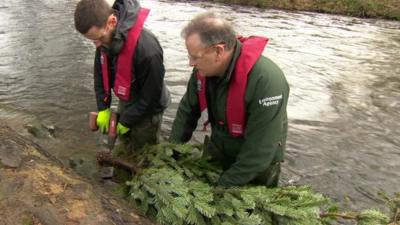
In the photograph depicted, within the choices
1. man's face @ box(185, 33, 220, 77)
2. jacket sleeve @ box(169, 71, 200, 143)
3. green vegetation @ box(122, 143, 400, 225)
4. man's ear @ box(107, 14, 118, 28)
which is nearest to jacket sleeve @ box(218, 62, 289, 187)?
green vegetation @ box(122, 143, 400, 225)

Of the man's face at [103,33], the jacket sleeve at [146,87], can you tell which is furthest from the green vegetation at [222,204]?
the man's face at [103,33]

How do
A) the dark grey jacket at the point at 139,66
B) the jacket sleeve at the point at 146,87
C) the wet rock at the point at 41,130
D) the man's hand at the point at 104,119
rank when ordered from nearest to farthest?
Answer: the dark grey jacket at the point at 139,66
the jacket sleeve at the point at 146,87
the man's hand at the point at 104,119
the wet rock at the point at 41,130

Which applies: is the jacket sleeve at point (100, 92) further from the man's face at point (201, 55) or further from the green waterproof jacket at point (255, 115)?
the man's face at point (201, 55)

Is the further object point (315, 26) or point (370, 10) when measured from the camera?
point (370, 10)

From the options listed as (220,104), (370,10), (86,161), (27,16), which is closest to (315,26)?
(370,10)

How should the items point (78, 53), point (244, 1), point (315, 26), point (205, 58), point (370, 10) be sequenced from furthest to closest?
point (244, 1)
point (370, 10)
point (315, 26)
point (78, 53)
point (205, 58)

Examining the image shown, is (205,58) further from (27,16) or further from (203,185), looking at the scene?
(27,16)

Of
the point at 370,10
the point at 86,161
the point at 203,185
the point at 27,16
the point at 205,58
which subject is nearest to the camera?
the point at 205,58

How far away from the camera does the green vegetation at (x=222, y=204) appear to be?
345 cm

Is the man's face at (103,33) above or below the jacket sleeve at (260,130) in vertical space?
above

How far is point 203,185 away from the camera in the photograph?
12.1ft

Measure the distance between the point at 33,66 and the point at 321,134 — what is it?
308 inches

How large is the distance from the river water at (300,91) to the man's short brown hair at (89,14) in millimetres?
2960

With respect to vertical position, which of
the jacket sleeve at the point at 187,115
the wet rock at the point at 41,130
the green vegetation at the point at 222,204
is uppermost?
the jacket sleeve at the point at 187,115
